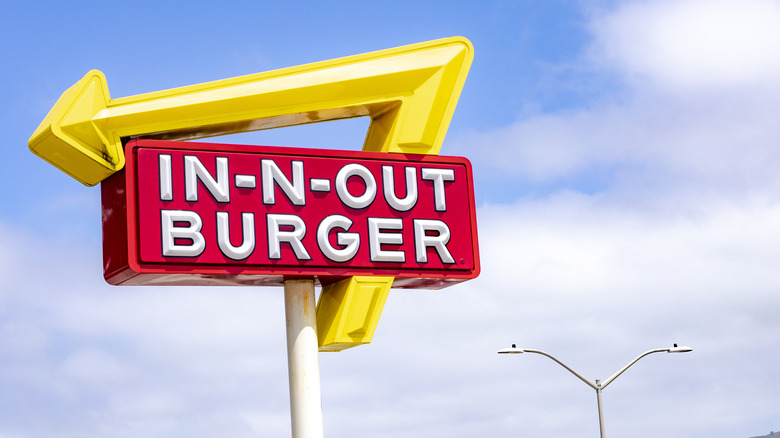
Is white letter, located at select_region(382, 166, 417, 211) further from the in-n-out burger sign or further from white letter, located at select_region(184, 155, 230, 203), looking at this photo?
white letter, located at select_region(184, 155, 230, 203)

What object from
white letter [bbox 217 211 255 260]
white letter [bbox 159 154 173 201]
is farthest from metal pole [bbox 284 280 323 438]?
white letter [bbox 159 154 173 201]

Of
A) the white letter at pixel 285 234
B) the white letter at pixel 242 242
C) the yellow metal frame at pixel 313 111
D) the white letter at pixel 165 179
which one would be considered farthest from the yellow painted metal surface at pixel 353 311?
the white letter at pixel 165 179

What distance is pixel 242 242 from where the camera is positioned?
13.9 m

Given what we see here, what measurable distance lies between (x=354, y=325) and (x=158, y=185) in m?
3.48

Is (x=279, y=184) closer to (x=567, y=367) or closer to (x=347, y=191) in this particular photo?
(x=347, y=191)

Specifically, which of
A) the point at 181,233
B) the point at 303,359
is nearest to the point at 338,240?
the point at 303,359

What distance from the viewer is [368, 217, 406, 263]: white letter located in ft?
48.3

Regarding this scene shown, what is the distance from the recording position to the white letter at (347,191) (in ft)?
48.2

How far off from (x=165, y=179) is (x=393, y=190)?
338 cm

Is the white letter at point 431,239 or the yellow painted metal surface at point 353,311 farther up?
the white letter at point 431,239

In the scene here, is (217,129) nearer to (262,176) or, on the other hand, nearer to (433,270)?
(262,176)

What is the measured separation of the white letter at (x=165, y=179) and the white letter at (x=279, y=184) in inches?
51.9

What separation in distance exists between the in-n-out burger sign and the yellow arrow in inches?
15.9

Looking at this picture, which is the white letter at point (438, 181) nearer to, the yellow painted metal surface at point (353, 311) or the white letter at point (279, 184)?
the yellow painted metal surface at point (353, 311)
